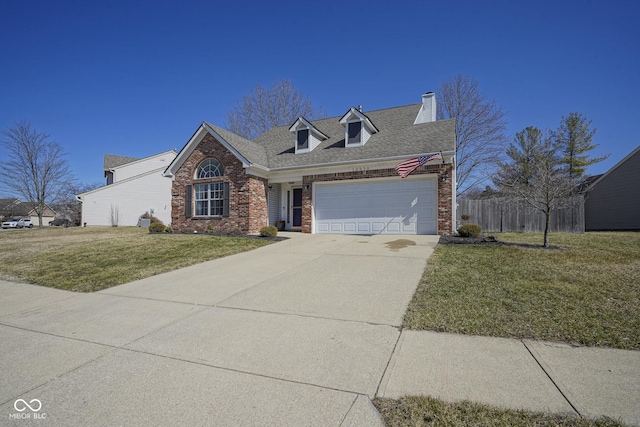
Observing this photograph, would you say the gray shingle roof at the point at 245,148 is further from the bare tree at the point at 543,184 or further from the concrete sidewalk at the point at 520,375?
the concrete sidewalk at the point at 520,375

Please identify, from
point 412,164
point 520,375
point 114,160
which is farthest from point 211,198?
point 114,160

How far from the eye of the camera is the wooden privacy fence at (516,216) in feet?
52.0

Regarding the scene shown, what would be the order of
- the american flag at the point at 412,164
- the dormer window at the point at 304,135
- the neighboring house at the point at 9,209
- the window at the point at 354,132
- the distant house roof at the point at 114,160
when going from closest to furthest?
the american flag at the point at 412,164, the window at the point at 354,132, the dormer window at the point at 304,135, the distant house roof at the point at 114,160, the neighboring house at the point at 9,209

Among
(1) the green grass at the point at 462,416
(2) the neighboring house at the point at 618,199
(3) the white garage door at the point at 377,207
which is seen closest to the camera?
(1) the green grass at the point at 462,416

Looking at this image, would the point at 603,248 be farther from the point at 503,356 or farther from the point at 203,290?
the point at 203,290

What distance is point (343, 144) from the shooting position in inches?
640

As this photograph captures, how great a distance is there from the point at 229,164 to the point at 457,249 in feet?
36.9

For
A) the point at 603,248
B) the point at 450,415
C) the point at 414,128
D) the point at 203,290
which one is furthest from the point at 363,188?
the point at 450,415

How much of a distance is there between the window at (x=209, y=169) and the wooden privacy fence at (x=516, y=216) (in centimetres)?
1326

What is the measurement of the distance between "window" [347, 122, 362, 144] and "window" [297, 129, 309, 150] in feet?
7.87

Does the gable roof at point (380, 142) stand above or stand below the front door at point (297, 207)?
above

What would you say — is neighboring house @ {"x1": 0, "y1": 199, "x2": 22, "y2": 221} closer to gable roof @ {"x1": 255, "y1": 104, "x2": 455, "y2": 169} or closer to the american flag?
gable roof @ {"x1": 255, "y1": 104, "x2": 455, "y2": 169}

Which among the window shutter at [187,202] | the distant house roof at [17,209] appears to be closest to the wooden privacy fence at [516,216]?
the window shutter at [187,202]

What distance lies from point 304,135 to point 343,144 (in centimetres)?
226
